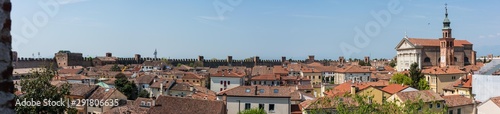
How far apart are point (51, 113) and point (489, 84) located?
34851mm

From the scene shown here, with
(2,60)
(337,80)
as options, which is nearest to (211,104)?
(2,60)

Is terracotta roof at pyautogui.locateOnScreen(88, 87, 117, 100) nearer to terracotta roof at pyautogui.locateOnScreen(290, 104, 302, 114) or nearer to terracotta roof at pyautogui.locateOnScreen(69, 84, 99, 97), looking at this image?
terracotta roof at pyautogui.locateOnScreen(69, 84, 99, 97)

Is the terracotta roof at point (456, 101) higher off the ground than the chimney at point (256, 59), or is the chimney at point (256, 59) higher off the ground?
the chimney at point (256, 59)

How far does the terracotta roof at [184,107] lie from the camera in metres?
24.0

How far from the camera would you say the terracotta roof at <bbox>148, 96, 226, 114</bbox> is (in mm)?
24047

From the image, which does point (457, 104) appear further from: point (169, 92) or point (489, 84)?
point (169, 92)

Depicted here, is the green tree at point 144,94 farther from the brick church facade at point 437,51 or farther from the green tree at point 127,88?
the brick church facade at point 437,51

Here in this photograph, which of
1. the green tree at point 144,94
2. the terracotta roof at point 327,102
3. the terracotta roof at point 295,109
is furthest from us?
the green tree at point 144,94

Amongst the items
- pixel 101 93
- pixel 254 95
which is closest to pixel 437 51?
pixel 254 95

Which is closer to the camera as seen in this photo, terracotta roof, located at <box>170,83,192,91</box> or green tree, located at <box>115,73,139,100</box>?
green tree, located at <box>115,73,139,100</box>

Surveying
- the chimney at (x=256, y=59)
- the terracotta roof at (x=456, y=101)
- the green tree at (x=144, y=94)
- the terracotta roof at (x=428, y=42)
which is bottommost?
the green tree at (x=144, y=94)

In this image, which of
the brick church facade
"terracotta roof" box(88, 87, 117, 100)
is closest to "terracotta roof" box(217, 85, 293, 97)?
"terracotta roof" box(88, 87, 117, 100)

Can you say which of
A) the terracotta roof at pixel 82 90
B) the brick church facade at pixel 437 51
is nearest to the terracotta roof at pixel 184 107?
the terracotta roof at pixel 82 90

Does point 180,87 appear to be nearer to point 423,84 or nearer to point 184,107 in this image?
point 184,107
